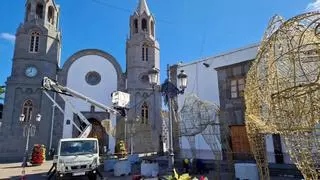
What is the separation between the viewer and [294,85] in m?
3.73

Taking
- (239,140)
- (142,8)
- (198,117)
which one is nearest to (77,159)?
(198,117)

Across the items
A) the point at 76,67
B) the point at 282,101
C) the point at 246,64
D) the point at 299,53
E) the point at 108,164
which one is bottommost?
the point at 108,164

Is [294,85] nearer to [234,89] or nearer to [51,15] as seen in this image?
[234,89]

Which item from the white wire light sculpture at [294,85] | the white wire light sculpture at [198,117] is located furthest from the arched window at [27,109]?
the white wire light sculpture at [294,85]

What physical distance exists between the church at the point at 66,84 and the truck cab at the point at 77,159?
9299mm

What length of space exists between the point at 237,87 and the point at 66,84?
18.0 metres

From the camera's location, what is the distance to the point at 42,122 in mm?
23406

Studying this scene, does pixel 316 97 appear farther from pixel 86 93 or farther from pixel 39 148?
pixel 86 93

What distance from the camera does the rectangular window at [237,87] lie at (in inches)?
566

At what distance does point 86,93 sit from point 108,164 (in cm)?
1283

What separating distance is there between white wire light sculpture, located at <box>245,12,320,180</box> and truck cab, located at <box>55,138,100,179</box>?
895 centimetres

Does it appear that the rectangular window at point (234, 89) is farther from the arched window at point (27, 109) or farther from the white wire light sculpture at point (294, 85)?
the arched window at point (27, 109)

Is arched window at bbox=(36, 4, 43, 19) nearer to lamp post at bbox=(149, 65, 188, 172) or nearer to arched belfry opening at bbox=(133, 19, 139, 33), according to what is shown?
arched belfry opening at bbox=(133, 19, 139, 33)

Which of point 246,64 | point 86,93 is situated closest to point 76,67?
point 86,93
